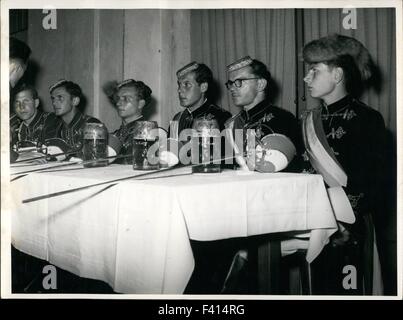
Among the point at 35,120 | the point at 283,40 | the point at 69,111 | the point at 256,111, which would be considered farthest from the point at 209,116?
the point at 35,120

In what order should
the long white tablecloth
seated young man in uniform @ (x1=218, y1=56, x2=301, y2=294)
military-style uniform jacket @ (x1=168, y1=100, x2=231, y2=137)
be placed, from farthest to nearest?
military-style uniform jacket @ (x1=168, y1=100, x2=231, y2=137)
seated young man in uniform @ (x1=218, y1=56, x2=301, y2=294)
the long white tablecloth

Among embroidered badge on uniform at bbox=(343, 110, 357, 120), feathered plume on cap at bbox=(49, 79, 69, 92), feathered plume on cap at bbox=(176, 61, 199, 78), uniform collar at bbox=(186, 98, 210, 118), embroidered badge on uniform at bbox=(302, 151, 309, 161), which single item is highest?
feathered plume on cap at bbox=(176, 61, 199, 78)

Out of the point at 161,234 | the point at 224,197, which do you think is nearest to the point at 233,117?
the point at 224,197

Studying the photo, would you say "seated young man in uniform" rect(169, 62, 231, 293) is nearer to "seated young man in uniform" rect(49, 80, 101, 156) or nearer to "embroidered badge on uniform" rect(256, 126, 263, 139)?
"embroidered badge on uniform" rect(256, 126, 263, 139)

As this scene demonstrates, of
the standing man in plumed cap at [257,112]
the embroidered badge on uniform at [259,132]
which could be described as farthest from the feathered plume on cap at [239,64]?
the embroidered badge on uniform at [259,132]

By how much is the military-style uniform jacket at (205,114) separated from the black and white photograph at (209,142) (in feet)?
0.04

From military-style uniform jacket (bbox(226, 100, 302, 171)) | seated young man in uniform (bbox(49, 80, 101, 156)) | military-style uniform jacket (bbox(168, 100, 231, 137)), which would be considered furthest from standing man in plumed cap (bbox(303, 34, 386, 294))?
seated young man in uniform (bbox(49, 80, 101, 156))

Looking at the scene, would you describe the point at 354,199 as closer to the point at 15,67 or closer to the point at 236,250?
the point at 236,250

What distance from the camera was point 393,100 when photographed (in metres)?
1.58

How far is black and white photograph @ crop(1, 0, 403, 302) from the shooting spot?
1275 millimetres

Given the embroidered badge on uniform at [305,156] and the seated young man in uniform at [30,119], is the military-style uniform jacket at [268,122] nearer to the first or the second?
the embroidered badge on uniform at [305,156]

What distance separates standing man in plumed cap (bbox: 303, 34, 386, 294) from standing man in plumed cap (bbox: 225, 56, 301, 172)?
0.41 feet

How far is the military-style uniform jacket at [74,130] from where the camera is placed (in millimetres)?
1612
